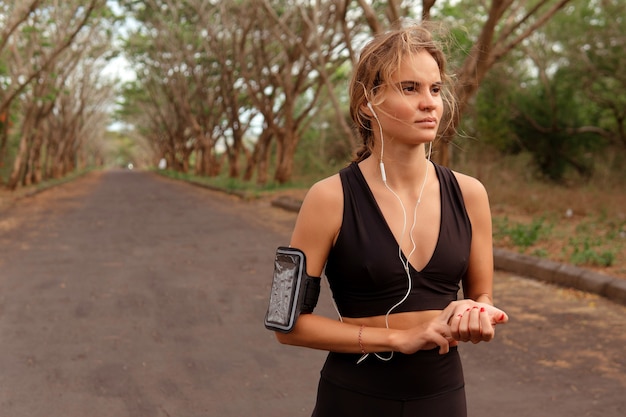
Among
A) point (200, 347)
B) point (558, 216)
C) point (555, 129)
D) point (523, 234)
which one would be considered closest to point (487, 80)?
point (555, 129)

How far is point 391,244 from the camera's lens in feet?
5.77

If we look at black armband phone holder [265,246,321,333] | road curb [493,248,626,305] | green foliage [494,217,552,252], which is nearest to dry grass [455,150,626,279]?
green foliage [494,217,552,252]

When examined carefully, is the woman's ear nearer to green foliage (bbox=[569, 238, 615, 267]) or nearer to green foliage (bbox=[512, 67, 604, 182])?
A: green foliage (bbox=[569, 238, 615, 267])

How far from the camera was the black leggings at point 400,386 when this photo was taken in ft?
5.93

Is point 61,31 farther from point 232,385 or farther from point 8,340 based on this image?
point 232,385

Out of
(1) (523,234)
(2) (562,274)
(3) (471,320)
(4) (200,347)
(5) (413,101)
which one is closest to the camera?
(3) (471,320)

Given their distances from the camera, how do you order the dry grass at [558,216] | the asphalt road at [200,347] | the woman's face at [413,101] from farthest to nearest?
the dry grass at [558,216], the asphalt road at [200,347], the woman's face at [413,101]

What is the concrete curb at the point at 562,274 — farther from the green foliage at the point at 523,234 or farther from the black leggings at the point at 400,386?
the black leggings at the point at 400,386

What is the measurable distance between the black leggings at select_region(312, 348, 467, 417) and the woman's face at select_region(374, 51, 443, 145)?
525mm

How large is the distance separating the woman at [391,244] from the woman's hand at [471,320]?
0.40ft

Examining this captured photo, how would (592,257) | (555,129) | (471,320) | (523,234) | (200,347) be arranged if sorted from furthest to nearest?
(555,129) → (523,234) → (592,257) → (200,347) → (471,320)

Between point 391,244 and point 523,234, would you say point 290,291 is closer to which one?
point 391,244

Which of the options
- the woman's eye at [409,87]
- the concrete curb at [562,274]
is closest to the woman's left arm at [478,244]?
the woman's eye at [409,87]

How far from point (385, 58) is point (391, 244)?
426 millimetres
